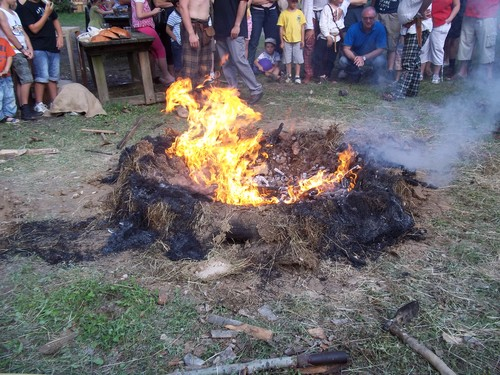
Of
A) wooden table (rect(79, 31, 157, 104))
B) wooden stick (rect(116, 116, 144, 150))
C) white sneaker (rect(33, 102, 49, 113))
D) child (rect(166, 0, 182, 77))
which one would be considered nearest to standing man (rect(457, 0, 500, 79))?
child (rect(166, 0, 182, 77))

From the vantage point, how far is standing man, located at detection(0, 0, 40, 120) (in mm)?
7211

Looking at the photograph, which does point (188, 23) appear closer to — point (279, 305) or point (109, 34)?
point (109, 34)

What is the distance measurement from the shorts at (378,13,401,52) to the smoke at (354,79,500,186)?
1.76 m

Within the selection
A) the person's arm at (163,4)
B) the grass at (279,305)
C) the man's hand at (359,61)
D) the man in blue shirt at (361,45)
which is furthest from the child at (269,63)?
the grass at (279,305)

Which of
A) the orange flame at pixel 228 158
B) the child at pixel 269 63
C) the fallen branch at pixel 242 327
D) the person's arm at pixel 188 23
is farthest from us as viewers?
the child at pixel 269 63

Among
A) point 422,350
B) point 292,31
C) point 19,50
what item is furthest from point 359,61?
point 422,350

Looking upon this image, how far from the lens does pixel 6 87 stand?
7422 mm

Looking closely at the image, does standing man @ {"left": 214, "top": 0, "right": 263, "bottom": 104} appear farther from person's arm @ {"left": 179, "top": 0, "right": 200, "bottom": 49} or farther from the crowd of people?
person's arm @ {"left": 179, "top": 0, "right": 200, "bottom": 49}

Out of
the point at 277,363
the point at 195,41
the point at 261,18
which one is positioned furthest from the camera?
the point at 261,18

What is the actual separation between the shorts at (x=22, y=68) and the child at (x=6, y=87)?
0.26m

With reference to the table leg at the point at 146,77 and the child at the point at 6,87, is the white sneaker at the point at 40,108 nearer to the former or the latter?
the child at the point at 6,87

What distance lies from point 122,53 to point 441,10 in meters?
6.73

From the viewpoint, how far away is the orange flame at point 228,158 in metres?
4.34

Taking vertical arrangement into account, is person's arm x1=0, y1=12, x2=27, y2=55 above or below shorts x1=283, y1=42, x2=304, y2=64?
above
